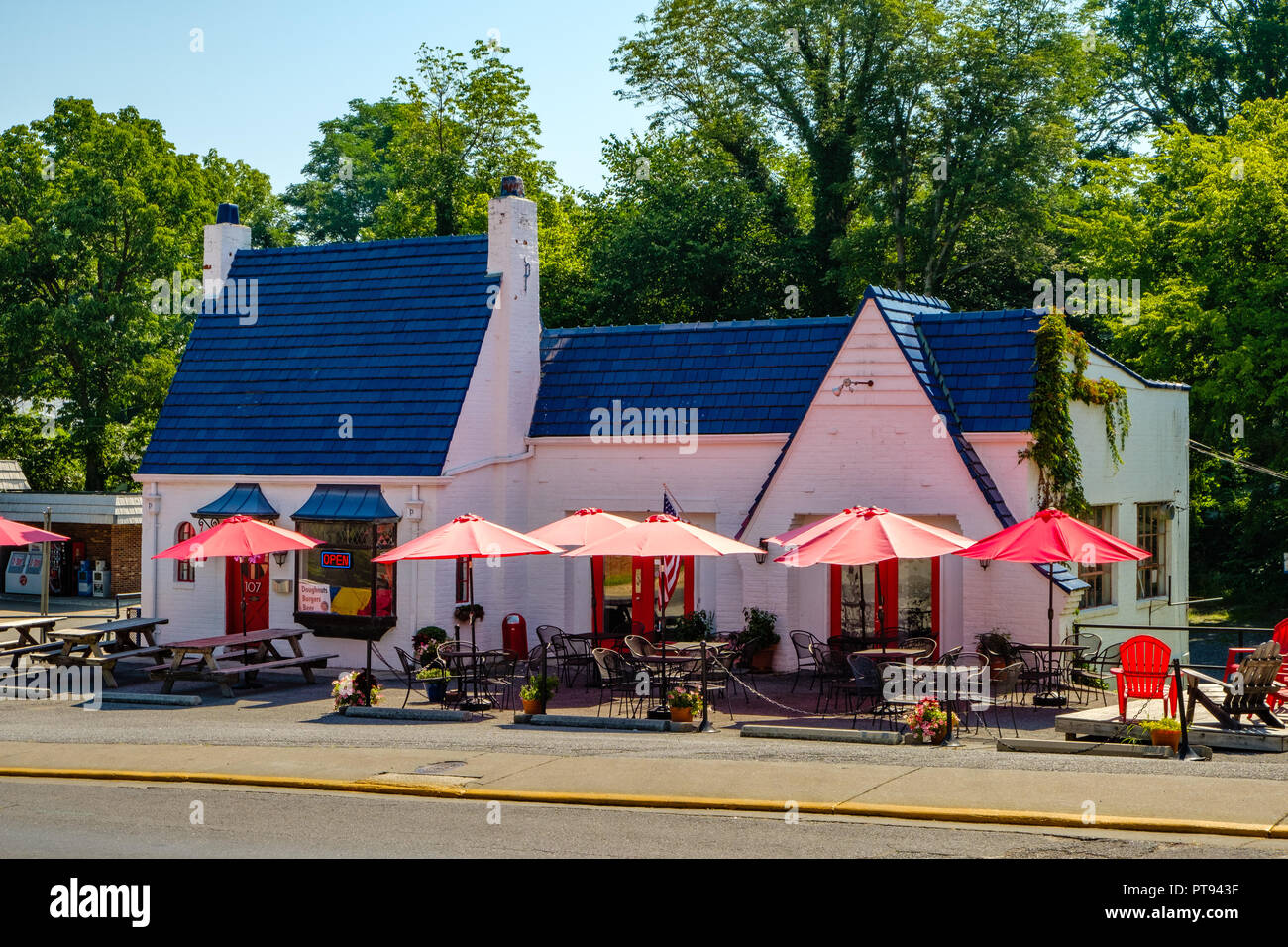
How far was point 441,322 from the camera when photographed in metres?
26.4

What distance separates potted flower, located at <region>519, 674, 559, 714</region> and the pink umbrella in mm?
3696

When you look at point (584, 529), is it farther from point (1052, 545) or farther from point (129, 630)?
point (129, 630)

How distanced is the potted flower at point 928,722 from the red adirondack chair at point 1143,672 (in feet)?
7.32

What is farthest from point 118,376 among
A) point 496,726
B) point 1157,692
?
point 1157,692

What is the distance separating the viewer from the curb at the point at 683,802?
11.9m

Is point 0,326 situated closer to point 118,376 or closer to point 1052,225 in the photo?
point 118,376

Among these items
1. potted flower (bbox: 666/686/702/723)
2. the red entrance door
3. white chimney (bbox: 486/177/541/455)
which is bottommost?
potted flower (bbox: 666/686/702/723)

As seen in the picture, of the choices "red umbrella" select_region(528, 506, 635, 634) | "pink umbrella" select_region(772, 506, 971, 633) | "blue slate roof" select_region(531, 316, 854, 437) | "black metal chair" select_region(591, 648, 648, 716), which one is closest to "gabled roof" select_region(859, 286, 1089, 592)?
"blue slate roof" select_region(531, 316, 854, 437)

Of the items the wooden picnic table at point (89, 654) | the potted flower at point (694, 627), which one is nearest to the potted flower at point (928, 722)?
the potted flower at point (694, 627)

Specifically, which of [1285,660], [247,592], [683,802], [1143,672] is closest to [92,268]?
[247,592]

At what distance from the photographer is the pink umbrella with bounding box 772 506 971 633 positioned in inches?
725

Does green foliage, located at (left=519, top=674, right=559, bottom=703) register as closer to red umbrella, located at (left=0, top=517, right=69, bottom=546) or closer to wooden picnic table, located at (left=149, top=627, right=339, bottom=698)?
wooden picnic table, located at (left=149, top=627, right=339, bottom=698)
